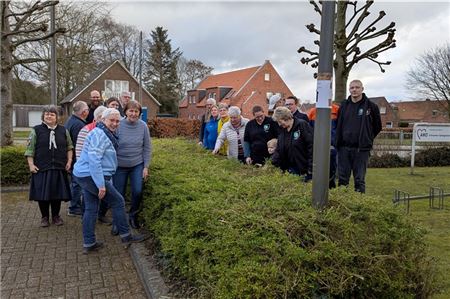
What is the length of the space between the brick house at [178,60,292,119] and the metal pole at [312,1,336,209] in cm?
4161

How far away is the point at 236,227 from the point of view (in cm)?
295

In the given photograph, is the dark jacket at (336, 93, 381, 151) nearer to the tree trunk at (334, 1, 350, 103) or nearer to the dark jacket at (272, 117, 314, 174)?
the dark jacket at (272, 117, 314, 174)

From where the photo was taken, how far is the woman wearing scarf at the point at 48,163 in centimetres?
583

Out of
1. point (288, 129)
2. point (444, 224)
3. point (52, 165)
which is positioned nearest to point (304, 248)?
point (288, 129)

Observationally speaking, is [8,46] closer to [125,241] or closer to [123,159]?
[123,159]

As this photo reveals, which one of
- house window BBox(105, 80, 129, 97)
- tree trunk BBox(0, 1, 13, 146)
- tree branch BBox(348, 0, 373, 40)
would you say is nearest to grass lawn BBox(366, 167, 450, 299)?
tree branch BBox(348, 0, 373, 40)

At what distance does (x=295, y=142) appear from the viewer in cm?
505

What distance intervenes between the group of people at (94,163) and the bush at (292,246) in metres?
1.30

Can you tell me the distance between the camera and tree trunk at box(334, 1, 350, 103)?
9789mm

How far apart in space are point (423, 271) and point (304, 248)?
1158mm

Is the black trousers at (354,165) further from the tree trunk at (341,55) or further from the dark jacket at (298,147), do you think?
the tree trunk at (341,55)

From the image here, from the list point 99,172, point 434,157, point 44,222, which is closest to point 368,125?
point 99,172

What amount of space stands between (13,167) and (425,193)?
10335mm

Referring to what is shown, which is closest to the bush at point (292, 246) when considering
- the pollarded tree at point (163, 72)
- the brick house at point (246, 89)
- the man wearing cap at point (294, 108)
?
the man wearing cap at point (294, 108)
